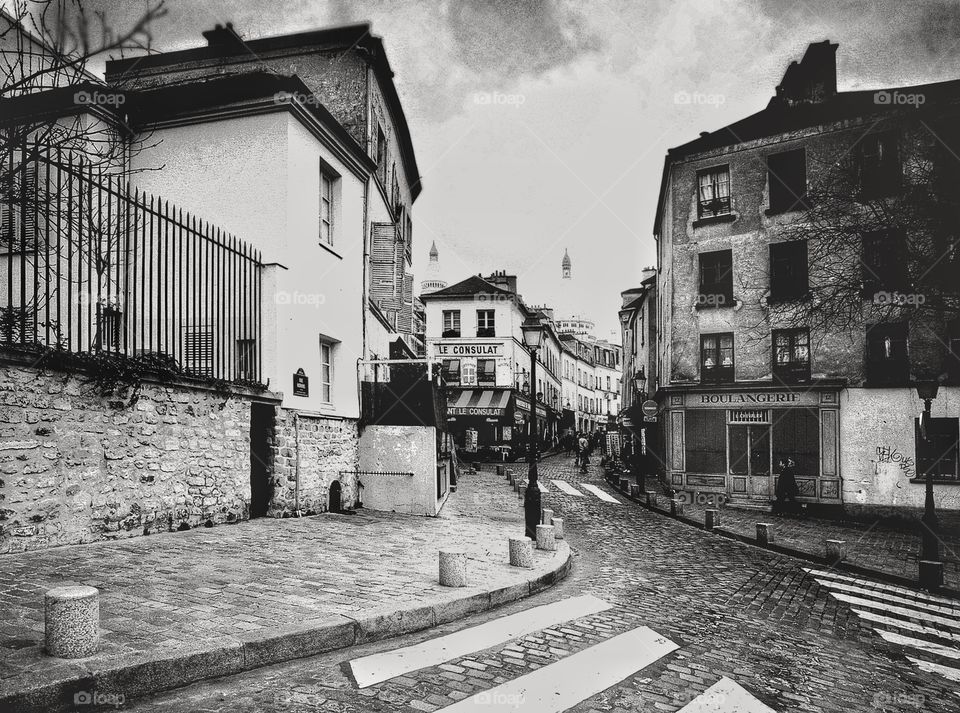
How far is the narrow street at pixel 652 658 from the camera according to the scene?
14.9 feet

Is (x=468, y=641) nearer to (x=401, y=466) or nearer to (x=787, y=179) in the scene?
(x=401, y=466)

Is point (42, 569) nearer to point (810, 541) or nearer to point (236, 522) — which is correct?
point (236, 522)

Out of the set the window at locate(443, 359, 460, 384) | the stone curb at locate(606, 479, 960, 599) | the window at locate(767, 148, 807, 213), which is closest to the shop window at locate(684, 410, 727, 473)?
the stone curb at locate(606, 479, 960, 599)

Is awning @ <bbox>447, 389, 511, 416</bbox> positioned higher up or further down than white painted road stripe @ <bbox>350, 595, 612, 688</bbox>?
higher up

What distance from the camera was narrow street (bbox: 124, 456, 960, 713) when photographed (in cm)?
454

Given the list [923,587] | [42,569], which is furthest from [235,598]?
[923,587]

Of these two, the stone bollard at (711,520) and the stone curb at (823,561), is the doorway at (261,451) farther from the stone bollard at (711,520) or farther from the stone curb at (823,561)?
the stone bollard at (711,520)

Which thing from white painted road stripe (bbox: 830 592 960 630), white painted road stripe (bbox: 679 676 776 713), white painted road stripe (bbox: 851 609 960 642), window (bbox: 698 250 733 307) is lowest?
white painted road stripe (bbox: 830 592 960 630)

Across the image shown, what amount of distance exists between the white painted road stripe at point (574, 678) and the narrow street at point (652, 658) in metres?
0.01

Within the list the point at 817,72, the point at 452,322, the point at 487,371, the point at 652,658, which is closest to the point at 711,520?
the point at 652,658

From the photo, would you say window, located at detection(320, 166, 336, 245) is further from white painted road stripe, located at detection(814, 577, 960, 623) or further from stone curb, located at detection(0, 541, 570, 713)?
white painted road stripe, located at detection(814, 577, 960, 623)

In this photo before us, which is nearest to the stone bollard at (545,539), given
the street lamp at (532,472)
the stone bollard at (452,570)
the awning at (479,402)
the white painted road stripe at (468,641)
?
the street lamp at (532,472)

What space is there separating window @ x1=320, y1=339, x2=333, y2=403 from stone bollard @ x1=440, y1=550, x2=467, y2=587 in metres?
7.09

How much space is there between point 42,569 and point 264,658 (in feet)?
10.3
